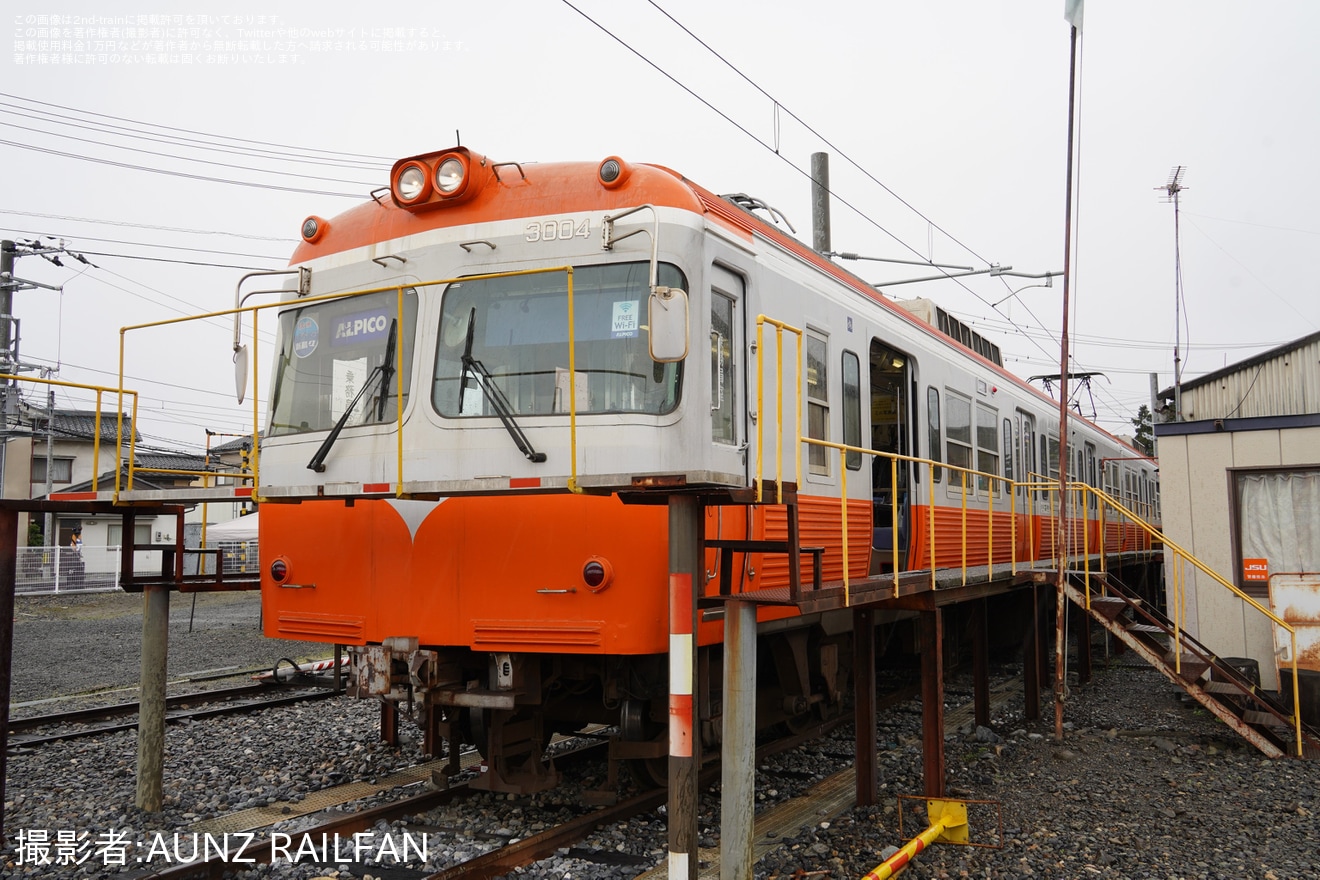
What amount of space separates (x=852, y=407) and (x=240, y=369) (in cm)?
436

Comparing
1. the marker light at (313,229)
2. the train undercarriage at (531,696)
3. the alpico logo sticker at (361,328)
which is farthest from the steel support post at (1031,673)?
the marker light at (313,229)

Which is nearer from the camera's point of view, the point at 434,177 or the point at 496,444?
the point at 496,444

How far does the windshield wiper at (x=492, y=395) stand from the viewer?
5.31m

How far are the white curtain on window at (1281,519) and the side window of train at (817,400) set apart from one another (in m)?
6.32

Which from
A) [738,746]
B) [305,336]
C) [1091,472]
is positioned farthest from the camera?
[1091,472]

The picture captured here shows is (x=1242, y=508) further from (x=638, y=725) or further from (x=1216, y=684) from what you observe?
(x=638, y=725)

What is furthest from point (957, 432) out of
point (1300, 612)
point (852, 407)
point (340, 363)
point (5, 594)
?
point (5, 594)

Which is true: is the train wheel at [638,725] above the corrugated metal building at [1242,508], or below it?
below

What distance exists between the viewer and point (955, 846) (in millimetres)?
6000

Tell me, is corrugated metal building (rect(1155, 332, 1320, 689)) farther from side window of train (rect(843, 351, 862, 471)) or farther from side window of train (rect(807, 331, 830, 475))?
side window of train (rect(807, 331, 830, 475))

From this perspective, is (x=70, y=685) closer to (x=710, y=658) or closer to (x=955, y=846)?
(x=710, y=658)

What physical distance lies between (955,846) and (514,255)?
14.7 feet

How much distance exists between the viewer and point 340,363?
6141mm

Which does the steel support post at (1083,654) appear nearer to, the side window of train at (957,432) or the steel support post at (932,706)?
the side window of train at (957,432)
